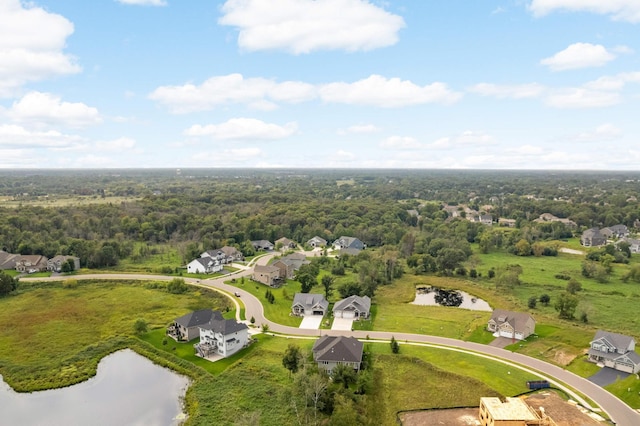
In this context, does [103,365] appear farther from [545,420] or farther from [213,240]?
[213,240]

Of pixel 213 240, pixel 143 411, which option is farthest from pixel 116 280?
pixel 143 411

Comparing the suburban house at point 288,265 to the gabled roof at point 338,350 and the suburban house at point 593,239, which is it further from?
the suburban house at point 593,239

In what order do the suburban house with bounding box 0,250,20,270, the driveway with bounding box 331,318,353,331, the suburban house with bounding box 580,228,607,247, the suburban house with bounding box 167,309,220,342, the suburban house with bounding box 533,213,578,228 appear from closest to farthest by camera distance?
the suburban house with bounding box 167,309,220,342 → the driveway with bounding box 331,318,353,331 → the suburban house with bounding box 0,250,20,270 → the suburban house with bounding box 580,228,607,247 → the suburban house with bounding box 533,213,578,228

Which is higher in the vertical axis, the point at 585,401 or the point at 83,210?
the point at 83,210

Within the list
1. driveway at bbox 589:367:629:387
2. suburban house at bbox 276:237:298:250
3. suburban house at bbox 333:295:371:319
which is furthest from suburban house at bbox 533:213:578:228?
driveway at bbox 589:367:629:387

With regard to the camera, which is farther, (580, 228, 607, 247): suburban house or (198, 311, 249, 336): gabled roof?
(580, 228, 607, 247): suburban house

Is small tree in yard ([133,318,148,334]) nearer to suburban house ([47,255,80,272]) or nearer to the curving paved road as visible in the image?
the curving paved road

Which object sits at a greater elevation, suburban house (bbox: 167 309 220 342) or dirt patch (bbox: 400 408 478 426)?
suburban house (bbox: 167 309 220 342)
